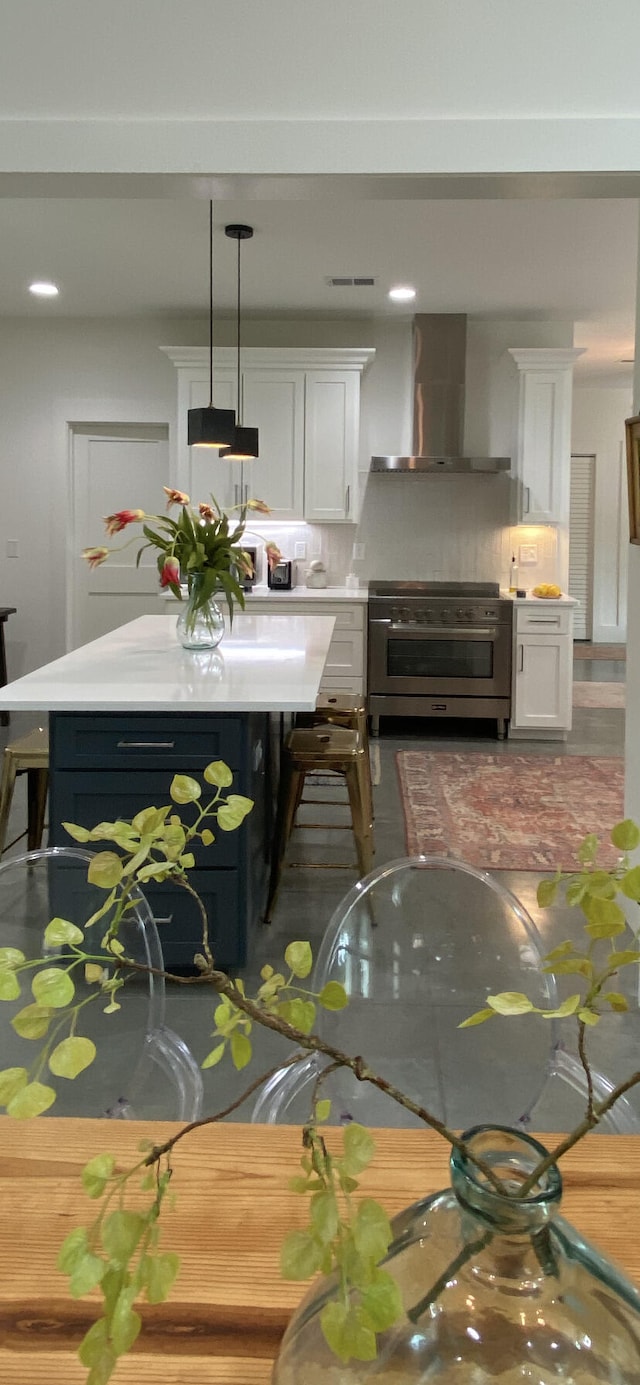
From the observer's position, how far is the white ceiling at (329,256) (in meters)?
4.78

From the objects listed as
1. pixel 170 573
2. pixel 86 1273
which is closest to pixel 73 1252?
pixel 86 1273

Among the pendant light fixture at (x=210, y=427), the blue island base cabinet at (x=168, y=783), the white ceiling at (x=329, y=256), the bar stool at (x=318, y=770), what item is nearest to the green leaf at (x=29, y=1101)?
the blue island base cabinet at (x=168, y=783)

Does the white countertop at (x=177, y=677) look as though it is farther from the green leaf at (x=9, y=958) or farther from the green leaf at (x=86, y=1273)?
the green leaf at (x=86, y=1273)

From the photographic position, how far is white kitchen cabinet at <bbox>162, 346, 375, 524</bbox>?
22.0ft

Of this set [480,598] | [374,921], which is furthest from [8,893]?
[480,598]

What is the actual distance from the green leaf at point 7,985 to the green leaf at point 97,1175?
8cm

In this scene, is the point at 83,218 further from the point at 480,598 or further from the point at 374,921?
the point at 374,921

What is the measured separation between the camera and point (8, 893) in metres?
1.52

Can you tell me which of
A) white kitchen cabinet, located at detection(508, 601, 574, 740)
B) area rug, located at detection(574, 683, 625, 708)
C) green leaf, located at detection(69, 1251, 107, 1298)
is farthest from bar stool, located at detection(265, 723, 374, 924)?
area rug, located at detection(574, 683, 625, 708)

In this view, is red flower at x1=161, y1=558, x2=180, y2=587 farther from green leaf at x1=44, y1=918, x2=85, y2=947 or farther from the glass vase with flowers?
green leaf at x1=44, y1=918, x2=85, y2=947

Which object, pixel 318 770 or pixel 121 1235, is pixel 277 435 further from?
pixel 121 1235

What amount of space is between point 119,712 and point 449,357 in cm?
465

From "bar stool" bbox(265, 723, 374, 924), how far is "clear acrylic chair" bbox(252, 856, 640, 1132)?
1.95 metres

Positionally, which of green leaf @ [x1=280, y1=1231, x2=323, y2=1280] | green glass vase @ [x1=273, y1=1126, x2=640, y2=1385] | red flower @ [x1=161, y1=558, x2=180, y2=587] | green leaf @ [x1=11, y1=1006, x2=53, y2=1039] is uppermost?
red flower @ [x1=161, y1=558, x2=180, y2=587]
